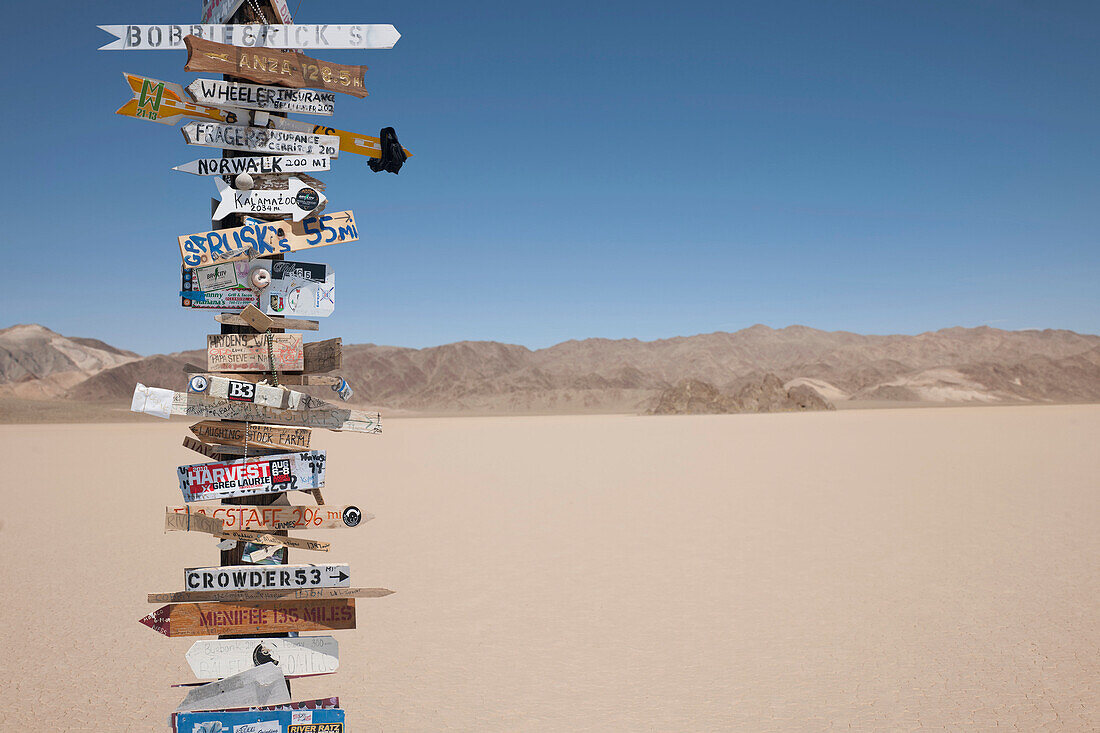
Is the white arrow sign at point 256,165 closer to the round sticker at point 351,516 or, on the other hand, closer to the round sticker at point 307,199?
the round sticker at point 307,199

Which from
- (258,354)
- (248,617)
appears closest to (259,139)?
(258,354)

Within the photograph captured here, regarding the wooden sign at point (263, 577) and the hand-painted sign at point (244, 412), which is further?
the wooden sign at point (263, 577)

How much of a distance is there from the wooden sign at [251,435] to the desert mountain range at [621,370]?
6725cm

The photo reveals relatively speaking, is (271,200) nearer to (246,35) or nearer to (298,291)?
(298,291)

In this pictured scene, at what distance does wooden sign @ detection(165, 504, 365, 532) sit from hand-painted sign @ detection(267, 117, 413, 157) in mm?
1842

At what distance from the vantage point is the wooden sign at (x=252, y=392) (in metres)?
3.43

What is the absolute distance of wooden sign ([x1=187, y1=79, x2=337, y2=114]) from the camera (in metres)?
3.62

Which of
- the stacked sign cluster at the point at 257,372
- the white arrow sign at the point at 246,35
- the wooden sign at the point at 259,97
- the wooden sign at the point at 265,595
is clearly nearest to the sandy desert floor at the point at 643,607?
the stacked sign cluster at the point at 257,372

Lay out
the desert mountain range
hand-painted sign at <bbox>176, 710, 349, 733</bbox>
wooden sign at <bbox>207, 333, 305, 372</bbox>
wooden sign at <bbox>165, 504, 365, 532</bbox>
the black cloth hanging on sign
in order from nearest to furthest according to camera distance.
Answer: hand-painted sign at <bbox>176, 710, 349, 733</bbox>
wooden sign at <bbox>165, 504, 365, 532</bbox>
wooden sign at <bbox>207, 333, 305, 372</bbox>
the black cloth hanging on sign
the desert mountain range

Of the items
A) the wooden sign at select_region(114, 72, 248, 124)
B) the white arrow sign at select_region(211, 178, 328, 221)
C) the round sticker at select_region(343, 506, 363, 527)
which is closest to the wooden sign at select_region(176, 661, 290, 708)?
the round sticker at select_region(343, 506, 363, 527)

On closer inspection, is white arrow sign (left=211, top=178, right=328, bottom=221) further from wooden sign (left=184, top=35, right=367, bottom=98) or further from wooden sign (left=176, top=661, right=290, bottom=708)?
wooden sign (left=176, top=661, right=290, bottom=708)

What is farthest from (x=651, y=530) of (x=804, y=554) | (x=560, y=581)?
(x=560, y=581)

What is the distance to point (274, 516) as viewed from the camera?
11.5ft

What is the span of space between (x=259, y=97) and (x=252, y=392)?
1.52 m
